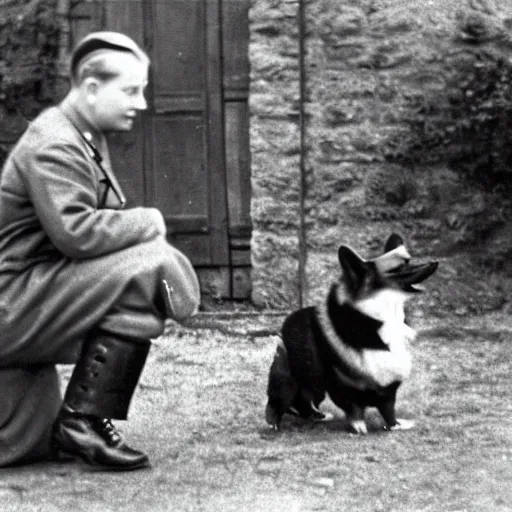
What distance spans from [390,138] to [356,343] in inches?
131

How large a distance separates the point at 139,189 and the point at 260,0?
1.48m

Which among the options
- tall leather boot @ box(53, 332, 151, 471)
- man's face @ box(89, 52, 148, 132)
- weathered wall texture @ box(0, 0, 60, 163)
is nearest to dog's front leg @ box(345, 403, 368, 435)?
tall leather boot @ box(53, 332, 151, 471)

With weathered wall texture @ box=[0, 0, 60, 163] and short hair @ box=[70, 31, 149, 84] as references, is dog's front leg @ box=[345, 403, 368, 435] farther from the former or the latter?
weathered wall texture @ box=[0, 0, 60, 163]

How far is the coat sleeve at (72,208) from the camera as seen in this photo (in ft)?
14.2

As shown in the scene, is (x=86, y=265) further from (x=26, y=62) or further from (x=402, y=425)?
(x=26, y=62)

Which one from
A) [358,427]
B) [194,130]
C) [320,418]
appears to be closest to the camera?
[358,427]

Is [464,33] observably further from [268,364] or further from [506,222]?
[268,364]

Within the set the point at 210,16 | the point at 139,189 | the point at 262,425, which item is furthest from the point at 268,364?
the point at 210,16

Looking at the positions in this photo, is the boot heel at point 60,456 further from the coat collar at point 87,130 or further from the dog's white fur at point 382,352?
the dog's white fur at point 382,352

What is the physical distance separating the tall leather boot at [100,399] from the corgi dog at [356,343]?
92 centimetres

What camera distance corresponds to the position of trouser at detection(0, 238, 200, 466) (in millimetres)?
4430

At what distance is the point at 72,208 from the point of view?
4.35 meters

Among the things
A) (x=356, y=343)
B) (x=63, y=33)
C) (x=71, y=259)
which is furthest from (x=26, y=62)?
(x=71, y=259)

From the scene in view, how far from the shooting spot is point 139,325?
448cm
